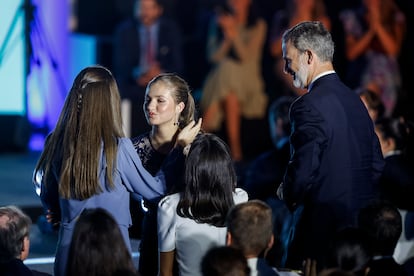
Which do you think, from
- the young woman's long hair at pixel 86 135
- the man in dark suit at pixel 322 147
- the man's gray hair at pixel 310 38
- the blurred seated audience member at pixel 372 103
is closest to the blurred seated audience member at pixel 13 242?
the young woman's long hair at pixel 86 135

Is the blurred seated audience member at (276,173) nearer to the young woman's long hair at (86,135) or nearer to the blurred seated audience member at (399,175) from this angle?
the blurred seated audience member at (399,175)

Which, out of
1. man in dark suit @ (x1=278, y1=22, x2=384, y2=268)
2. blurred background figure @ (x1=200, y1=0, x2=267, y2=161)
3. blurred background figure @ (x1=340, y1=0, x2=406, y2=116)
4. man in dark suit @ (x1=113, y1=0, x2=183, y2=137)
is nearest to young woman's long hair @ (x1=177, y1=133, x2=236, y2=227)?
man in dark suit @ (x1=278, y1=22, x2=384, y2=268)

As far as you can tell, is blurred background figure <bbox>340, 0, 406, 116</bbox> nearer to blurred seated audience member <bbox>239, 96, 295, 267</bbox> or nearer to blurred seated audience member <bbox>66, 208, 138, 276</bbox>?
blurred seated audience member <bbox>239, 96, 295, 267</bbox>

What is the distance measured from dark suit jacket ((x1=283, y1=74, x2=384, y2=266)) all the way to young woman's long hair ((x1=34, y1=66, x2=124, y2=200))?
0.65 m

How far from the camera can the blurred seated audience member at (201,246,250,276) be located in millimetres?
2676

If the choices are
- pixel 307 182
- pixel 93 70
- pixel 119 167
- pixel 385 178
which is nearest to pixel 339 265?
pixel 307 182

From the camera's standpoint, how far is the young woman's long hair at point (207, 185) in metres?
3.22

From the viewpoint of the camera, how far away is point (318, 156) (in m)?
3.19

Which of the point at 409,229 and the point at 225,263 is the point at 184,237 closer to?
the point at 225,263

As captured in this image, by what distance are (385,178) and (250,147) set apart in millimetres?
3848

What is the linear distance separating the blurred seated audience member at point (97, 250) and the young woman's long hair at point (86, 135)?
1.28 ft

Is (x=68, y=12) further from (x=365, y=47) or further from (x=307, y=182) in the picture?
(x=307, y=182)

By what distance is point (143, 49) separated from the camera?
7.52 metres

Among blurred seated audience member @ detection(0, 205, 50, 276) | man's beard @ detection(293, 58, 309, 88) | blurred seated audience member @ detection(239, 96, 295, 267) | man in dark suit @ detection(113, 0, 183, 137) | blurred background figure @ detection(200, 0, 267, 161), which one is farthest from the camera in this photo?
blurred background figure @ detection(200, 0, 267, 161)
